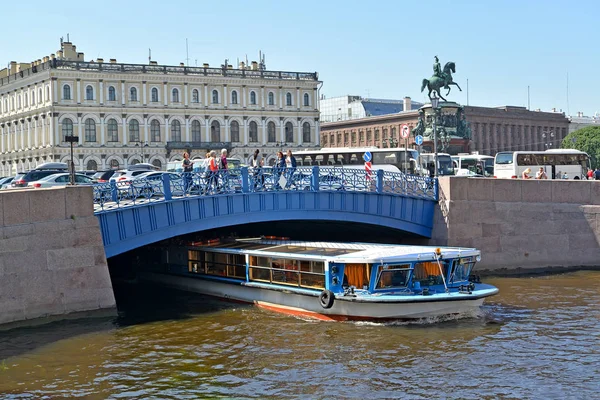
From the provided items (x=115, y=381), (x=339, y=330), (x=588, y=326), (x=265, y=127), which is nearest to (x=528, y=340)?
(x=588, y=326)

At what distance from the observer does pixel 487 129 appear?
119062 mm

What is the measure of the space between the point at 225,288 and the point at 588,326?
38.7 ft

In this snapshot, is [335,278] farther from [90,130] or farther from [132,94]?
[132,94]

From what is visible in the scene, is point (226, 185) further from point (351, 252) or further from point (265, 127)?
point (265, 127)

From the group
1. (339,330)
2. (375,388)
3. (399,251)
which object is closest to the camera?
(375,388)

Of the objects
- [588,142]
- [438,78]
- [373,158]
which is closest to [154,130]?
[438,78]

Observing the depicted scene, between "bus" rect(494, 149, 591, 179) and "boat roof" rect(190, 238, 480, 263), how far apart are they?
977 inches

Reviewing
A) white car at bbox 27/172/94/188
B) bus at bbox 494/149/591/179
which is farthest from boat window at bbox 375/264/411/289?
bus at bbox 494/149/591/179

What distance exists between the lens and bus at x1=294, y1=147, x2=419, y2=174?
5175 cm

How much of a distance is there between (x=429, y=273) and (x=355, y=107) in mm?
107539

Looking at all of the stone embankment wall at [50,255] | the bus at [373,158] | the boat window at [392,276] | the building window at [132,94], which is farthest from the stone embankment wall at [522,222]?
the building window at [132,94]

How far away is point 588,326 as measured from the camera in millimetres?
24750

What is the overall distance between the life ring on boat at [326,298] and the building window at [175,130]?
229 feet

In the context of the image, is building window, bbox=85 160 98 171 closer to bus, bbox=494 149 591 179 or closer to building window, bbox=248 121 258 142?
building window, bbox=248 121 258 142
